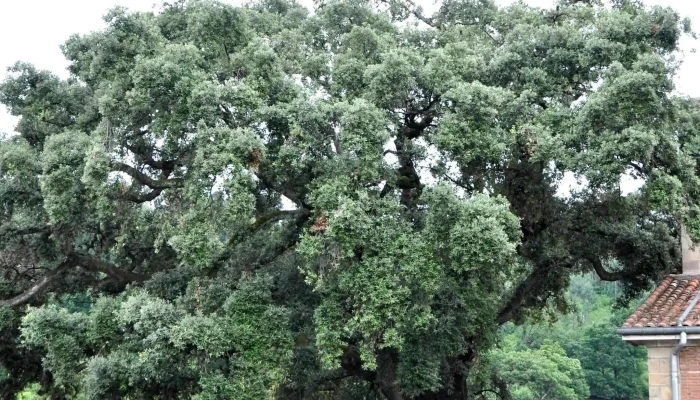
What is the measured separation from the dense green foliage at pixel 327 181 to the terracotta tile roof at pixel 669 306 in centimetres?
93

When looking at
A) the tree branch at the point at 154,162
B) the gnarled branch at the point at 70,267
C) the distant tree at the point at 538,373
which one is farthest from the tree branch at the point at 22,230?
the distant tree at the point at 538,373

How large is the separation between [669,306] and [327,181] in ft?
16.9

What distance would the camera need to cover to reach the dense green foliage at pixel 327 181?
12.0 meters

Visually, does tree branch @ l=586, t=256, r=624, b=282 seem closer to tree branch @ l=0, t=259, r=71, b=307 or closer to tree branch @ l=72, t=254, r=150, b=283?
tree branch @ l=72, t=254, r=150, b=283

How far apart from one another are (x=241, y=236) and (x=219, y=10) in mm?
4078

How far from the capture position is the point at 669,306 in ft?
34.7

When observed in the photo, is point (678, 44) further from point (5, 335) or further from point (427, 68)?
point (5, 335)

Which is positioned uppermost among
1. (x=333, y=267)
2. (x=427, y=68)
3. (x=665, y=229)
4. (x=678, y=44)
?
(x=678, y=44)

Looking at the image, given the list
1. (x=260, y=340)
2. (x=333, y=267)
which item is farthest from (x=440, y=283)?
(x=260, y=340)

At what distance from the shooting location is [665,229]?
52.0ft

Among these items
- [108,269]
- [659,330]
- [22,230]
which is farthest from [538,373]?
[659,330]

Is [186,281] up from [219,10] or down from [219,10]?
down

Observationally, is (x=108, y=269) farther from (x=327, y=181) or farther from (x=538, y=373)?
(x=538, y=373)

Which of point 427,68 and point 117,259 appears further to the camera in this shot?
point 117,259
